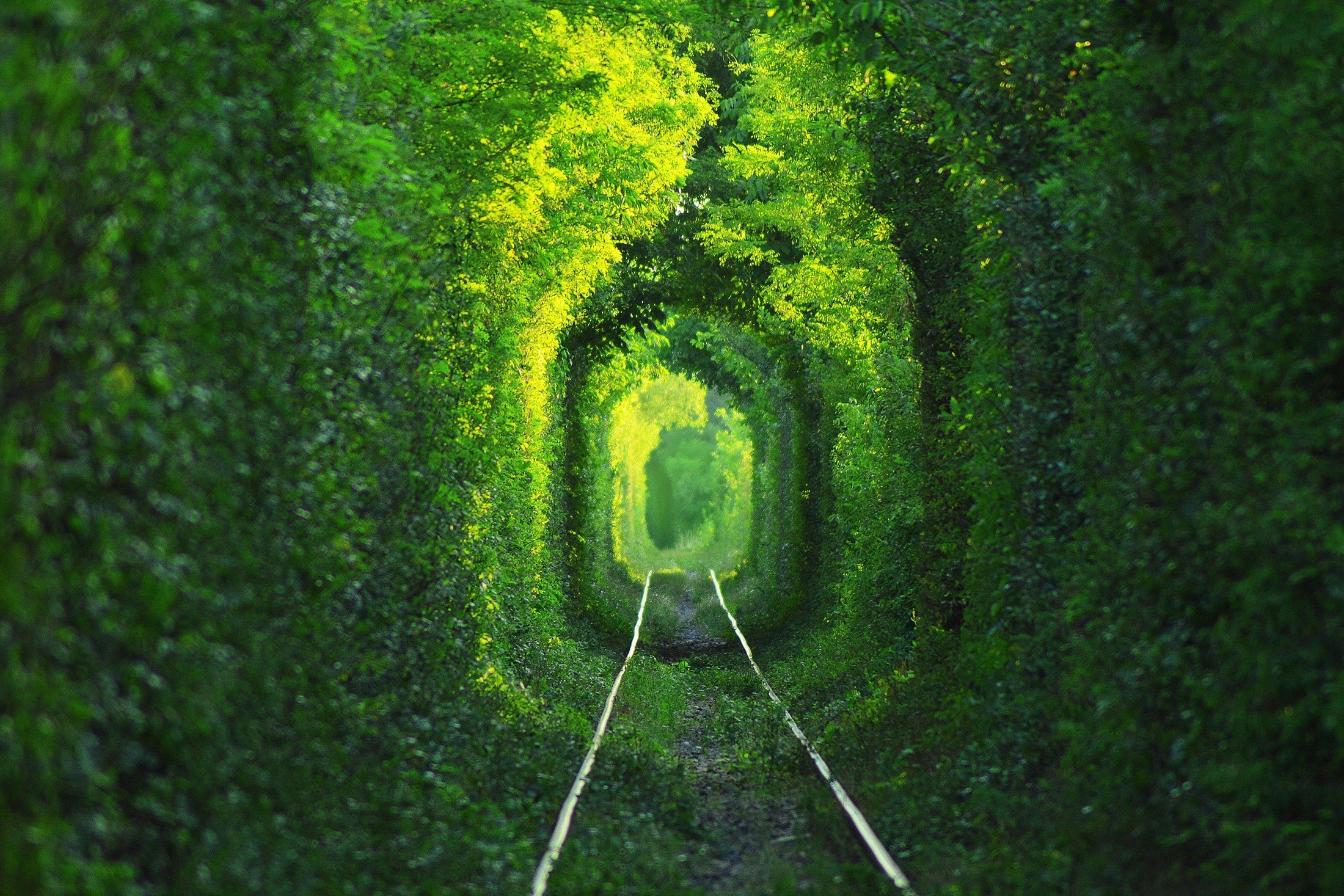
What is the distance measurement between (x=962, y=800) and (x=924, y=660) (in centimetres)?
328

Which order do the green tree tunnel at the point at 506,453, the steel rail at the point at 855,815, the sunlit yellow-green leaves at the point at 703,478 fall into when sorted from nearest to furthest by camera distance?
the green tree tunnel at the point at 506,453, the steel rail at the point at 855,815, the sunlit yellow-green leaves at the point at 703,478

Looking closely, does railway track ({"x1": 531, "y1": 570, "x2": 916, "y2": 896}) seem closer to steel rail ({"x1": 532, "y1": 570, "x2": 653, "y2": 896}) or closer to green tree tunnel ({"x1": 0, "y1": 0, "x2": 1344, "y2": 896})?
steel rail ({"x1": 532, "y1": 570, "x2": 653, "y2": 896})

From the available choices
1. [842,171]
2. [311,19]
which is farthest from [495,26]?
[842,171]

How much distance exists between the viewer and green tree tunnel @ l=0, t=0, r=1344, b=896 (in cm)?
401

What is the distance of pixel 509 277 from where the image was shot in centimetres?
1460

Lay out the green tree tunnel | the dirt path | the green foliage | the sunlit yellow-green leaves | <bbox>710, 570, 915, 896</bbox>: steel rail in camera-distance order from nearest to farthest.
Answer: the green foliage
the green tree tunnel
<bbox>710, 570, 915, 896</bbox>: steel rail
the dirt path
the sunlit yellow-green leaves

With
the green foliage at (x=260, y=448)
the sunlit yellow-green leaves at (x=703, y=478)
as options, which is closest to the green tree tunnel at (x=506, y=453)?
the green foliage at (x=260, y=448)

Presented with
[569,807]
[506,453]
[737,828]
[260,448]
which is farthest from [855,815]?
[506,453]

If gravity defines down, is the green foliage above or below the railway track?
above

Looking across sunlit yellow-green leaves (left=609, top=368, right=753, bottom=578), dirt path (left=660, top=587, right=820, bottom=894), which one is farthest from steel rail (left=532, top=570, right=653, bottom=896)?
sunlit yellow-green leaves (left=609, top=368, right=753, bottom=578)

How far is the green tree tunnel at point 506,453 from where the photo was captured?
13.1 feet

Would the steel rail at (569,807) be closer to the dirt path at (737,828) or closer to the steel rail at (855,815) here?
the dirt path at (737,828)

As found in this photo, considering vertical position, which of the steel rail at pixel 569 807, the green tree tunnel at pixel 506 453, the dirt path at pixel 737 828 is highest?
the green tree tunnel at pixel 506 453

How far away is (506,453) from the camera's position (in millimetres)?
15078
